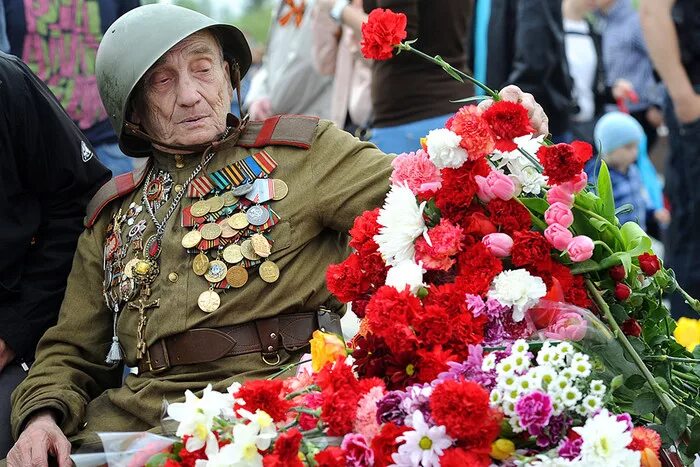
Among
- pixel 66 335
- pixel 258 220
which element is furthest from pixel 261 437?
pixel 66 335

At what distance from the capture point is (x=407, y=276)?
8.82 feet

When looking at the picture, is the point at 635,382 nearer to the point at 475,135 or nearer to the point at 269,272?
the point at 475,135

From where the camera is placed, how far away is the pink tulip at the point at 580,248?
2.63 meters

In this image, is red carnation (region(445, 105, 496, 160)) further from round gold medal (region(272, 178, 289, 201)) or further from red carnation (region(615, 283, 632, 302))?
round gold medal (region(272, 178, 289, 201))

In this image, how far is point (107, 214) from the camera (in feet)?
12.2

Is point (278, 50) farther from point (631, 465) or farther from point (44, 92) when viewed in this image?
point (631, 465)

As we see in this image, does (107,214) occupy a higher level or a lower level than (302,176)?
lower

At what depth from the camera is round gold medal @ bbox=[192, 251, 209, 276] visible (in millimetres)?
3404

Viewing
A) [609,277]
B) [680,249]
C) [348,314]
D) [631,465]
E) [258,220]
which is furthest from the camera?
[680,249]

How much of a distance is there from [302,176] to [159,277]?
0.51 m

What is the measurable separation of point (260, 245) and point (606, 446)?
1.38 m

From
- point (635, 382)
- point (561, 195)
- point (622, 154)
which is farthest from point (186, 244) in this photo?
point (622, 154)

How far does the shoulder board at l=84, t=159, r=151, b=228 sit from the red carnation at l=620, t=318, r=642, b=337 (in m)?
1.64

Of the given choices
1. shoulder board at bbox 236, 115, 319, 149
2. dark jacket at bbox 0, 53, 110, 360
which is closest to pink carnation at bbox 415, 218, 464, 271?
shoulder board at bbox 236, 115, 319, 149
